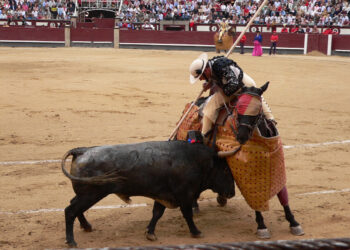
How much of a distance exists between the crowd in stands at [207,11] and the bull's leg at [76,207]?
24.3 m

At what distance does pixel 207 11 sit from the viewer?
30.8m

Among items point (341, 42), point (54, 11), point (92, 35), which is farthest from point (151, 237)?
point (54, 11)

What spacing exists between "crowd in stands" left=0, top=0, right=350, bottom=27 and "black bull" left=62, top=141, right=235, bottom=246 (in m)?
23.8

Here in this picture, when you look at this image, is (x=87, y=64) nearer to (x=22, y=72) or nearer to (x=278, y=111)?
(x=22, y=72)

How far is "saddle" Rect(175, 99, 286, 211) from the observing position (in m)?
4.07

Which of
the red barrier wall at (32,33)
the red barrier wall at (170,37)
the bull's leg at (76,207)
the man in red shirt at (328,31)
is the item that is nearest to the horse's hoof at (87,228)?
the bull's leg at (76,207)

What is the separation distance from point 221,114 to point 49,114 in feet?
19.4

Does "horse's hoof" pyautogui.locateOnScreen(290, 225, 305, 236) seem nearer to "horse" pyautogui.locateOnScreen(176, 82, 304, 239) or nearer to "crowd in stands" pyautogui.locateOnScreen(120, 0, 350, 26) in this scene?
"horse" pyautogui.locateOnScreen(176, 82, 304, 239)

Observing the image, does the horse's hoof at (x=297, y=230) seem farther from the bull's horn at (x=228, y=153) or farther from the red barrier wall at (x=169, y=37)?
the red barrier wall at (x=169, y=37)

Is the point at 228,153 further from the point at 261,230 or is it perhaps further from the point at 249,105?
the point at 261,230

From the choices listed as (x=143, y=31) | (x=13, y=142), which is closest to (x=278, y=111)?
(x=13, y=142)

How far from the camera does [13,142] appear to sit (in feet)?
24.6

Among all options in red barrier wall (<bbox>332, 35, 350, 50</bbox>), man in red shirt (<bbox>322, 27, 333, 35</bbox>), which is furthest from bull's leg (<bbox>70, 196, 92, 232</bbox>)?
man in red shirt (<bbox>322, 27, 333, 35</bbox>)

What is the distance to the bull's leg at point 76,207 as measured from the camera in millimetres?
3832
